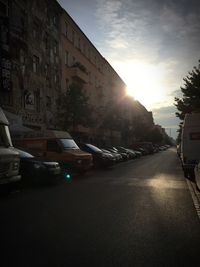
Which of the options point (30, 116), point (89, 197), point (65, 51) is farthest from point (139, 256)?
point (65, 51)

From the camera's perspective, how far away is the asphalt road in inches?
183

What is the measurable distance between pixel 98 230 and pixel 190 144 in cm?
1095

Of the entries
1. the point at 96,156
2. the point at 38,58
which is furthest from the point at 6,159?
the point at 38,58

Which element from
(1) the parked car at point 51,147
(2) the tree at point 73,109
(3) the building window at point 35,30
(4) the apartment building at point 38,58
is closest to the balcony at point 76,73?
(4) the apartment building at point 38,58

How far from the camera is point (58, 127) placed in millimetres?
34562

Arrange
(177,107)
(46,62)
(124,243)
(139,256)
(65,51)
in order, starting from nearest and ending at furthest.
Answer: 1. (139,256)
2. (124,243)
3. (46,62)
4. (65,51)
5. (177,107)

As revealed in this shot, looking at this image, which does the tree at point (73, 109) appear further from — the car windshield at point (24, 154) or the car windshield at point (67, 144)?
the car windshield at point (24, 154)

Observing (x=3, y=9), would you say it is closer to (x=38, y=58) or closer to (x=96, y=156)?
(x=38, y=58)

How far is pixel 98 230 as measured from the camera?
620 cm

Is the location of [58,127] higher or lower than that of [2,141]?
higher

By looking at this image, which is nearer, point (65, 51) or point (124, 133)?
point (65, 51)

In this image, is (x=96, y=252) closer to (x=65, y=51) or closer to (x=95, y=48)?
(x=65, y=51)

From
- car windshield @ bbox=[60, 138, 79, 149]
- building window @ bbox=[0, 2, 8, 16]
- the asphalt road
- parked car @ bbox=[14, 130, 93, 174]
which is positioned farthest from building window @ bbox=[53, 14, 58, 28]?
the asphalt road

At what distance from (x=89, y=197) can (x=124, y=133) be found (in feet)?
193
